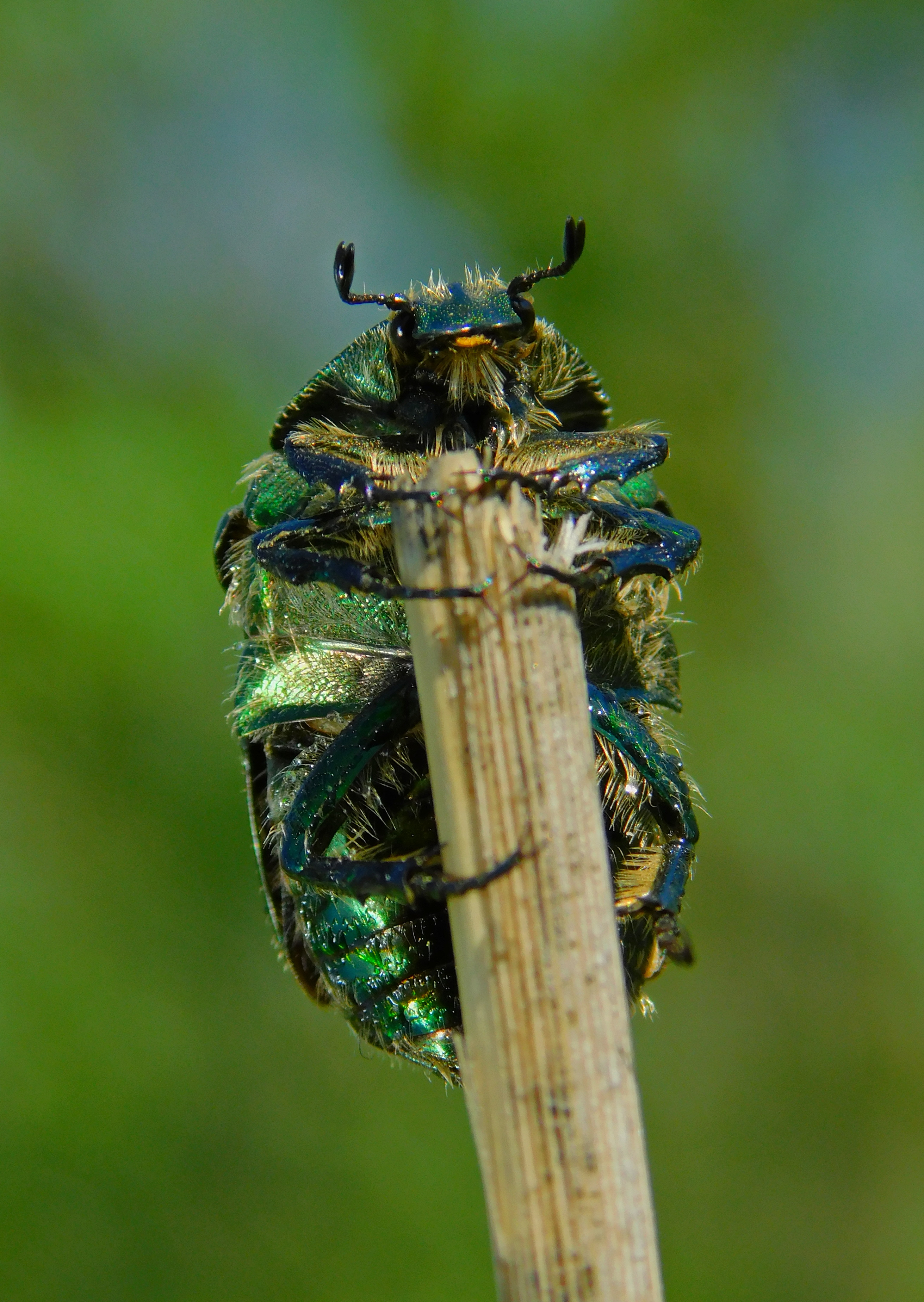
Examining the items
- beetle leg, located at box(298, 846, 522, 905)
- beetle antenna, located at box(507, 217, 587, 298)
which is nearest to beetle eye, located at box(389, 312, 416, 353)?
beetle antenna, located at box(507, 217, 587, 298)

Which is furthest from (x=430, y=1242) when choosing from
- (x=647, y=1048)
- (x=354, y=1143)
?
(x=647, y=1048)

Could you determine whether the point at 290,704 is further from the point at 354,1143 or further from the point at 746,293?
the point at 746,293

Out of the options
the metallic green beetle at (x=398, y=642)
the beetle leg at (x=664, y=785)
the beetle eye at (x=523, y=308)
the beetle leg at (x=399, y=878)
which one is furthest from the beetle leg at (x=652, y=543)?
the beetle leg at (x=399, y=878)

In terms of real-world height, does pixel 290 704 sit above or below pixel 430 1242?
above

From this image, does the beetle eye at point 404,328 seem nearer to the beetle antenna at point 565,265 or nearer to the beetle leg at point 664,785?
the beetle antenna at point 565,265

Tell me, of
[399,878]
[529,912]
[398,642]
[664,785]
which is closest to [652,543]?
[664,785]

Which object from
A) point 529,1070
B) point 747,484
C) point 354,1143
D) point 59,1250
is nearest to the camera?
point 529,1070

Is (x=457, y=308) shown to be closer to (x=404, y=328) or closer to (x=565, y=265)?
(x=404, y=328)
